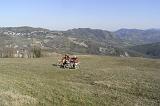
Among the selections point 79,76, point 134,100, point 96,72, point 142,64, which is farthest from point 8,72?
point 142,64

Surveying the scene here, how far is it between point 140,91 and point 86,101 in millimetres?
7993

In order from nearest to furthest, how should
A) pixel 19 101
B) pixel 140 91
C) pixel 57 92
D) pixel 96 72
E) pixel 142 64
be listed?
pixel 19 101
pixel 57 92
pixel 140 91
pixel 96 72
pixel 142 64

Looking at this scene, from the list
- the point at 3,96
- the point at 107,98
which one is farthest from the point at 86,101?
the point at 3,96

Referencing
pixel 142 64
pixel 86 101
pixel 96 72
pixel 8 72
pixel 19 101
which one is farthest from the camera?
pixel 142 64

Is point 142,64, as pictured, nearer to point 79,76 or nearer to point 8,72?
point 79,76

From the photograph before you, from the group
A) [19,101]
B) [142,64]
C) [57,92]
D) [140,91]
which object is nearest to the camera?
[19,101]

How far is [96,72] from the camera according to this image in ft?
159

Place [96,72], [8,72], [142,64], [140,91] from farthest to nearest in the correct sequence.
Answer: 1. [142,64]
2. [96,72]
3. [8,72]
4. [140,91]

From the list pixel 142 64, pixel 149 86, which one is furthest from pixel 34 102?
pixel 142 64

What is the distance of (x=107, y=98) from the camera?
107 feet

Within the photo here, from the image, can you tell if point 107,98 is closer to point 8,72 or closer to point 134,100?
point 134,100

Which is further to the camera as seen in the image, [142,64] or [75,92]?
[142,64]

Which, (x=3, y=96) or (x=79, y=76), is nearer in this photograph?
(x=3, y=96)

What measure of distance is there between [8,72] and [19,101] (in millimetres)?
16396
